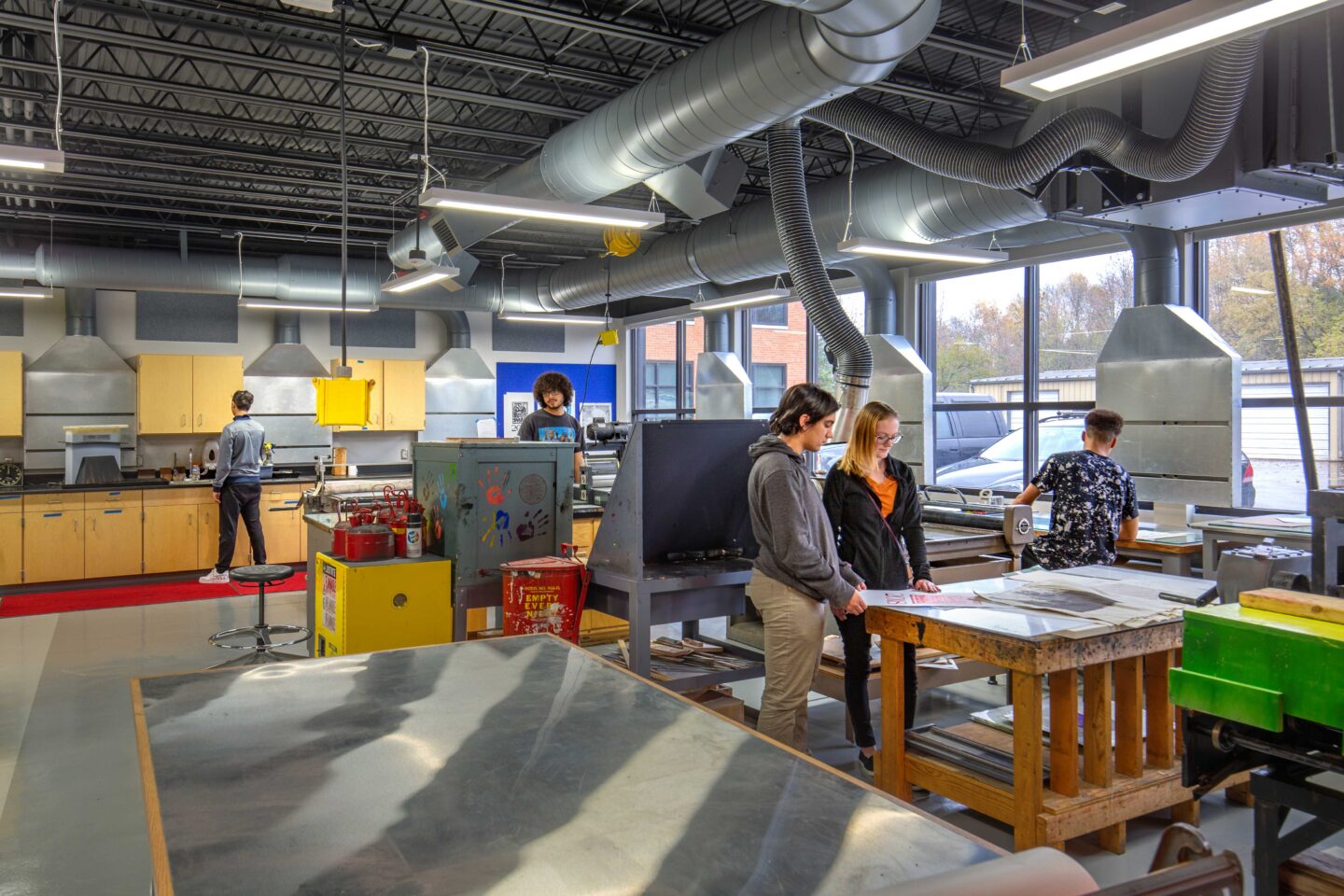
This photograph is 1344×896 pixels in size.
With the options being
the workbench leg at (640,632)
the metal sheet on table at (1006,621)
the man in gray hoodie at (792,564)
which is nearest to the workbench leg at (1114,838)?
the metal sheet on table at (1006,621)

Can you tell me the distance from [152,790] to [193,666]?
15.1 feet

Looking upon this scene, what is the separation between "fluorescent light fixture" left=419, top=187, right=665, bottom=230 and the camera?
15.1 feet

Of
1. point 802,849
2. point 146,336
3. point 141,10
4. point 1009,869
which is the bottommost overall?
point 802,849

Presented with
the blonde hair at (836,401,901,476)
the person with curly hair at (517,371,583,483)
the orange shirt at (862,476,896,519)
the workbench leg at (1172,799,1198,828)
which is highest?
the person with curly hair at (517,371,583,483)

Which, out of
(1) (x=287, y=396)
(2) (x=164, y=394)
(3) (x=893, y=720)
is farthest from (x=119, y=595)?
(3) (x=893, y=720)

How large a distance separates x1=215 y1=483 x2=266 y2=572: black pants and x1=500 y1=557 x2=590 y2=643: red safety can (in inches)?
223

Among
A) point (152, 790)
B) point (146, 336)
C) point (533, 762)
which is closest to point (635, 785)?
point (533, 762)

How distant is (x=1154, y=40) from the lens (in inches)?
103

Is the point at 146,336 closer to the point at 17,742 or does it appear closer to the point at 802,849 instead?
the point at 17,742

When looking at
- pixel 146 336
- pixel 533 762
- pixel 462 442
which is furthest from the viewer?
pixel 146 336

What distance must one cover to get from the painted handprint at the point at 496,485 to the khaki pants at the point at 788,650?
4.20 ft

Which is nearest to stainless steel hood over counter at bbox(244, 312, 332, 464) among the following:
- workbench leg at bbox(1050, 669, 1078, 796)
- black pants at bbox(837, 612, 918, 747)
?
black pants at bbox(837, 612, 918, 747)

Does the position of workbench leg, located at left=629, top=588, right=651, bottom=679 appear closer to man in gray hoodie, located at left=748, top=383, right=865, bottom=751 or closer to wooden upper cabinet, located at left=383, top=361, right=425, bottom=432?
man in gray hoodie, located at left=748, top=383, right=865, bottom=751

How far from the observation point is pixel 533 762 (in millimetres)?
1692
